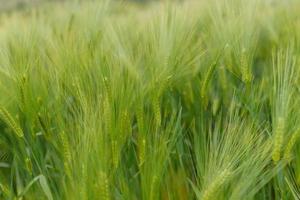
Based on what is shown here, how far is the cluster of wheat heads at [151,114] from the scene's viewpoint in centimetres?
71

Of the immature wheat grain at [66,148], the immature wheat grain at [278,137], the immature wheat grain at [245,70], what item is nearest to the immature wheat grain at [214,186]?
the immature wheat grain at [278,137]

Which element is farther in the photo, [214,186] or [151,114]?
[151,114]

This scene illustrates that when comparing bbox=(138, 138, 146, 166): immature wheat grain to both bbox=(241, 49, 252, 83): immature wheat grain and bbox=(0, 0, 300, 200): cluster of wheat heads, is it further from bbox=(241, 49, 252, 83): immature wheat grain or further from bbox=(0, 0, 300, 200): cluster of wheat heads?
bbox=(241, 49, 252, 83): immature wheat grain

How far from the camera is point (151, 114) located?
874 millimetres

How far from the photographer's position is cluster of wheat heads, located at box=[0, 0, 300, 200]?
0.71m

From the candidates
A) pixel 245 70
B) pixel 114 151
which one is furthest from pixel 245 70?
pixel 114 151

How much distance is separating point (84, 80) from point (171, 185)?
0.84 feet

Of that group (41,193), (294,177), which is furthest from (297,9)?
(41,193)

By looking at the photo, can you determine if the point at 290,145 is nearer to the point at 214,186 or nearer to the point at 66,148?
the point at 214,186

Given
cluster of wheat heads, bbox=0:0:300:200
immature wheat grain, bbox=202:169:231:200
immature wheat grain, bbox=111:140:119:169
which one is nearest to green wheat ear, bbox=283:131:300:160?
cluster of wheat heads, bbox=0:0:300:200

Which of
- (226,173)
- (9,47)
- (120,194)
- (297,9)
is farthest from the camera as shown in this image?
(297,9)

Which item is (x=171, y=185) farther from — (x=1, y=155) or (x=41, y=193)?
(x=1, y=155)

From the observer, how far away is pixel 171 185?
842mm

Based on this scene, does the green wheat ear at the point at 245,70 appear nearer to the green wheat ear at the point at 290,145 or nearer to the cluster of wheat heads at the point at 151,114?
the cluster of wheat heads at the point at 151,114
